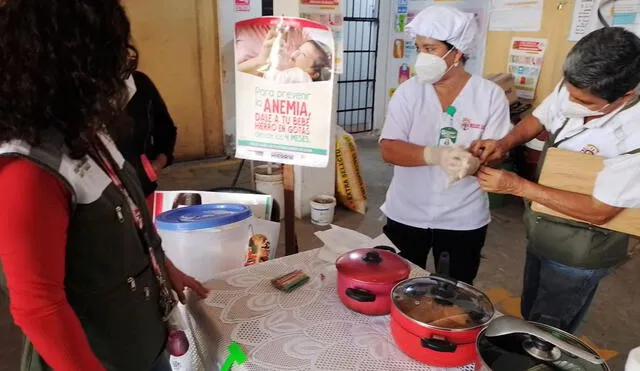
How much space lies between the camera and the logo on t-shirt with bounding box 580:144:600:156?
1204 millimetres

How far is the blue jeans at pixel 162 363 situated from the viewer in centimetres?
100

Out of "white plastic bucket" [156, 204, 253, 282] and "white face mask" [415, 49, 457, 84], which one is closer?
"white plastic bucket" [156, 204, 253, 282]

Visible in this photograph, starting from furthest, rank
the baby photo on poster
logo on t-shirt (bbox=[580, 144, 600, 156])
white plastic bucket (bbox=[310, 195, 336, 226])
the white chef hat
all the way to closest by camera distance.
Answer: white plastic bucket (bbox=[310, 195, 336, 226]) < the baby photo on poster < the white chef hat < logo on t-shirt (bbox=[580, 144, 600, 156])

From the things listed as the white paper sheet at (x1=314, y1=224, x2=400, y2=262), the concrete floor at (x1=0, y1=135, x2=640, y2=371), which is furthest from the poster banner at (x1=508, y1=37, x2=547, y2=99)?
the white paper sheet at (x1=314, y1=224, x2=400, y2=262)

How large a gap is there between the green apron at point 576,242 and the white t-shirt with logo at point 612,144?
0.04m

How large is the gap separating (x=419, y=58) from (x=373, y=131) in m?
4.76

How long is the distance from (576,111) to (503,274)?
175 cm

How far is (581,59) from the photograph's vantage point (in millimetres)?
1138

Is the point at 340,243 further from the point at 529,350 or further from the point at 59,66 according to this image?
the point at 59,66

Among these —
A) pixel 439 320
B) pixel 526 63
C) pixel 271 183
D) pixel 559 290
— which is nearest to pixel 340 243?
pixel 439 320

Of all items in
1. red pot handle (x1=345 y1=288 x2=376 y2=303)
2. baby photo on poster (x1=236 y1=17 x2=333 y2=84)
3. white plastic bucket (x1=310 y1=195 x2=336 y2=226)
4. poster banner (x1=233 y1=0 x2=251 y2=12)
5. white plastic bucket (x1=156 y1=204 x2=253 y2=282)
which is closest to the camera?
red pot handle (x1=345 y1=288 x2=376 y2=303)

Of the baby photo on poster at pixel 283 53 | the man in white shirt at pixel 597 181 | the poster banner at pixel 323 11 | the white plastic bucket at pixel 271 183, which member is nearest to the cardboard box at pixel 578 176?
the man in white shirt at pixel 597 181

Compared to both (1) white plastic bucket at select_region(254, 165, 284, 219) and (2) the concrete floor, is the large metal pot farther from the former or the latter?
(1) white plastic bucket at select_region(254, 165, 284, 219)

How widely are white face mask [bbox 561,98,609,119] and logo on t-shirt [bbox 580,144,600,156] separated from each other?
0.09 metres
